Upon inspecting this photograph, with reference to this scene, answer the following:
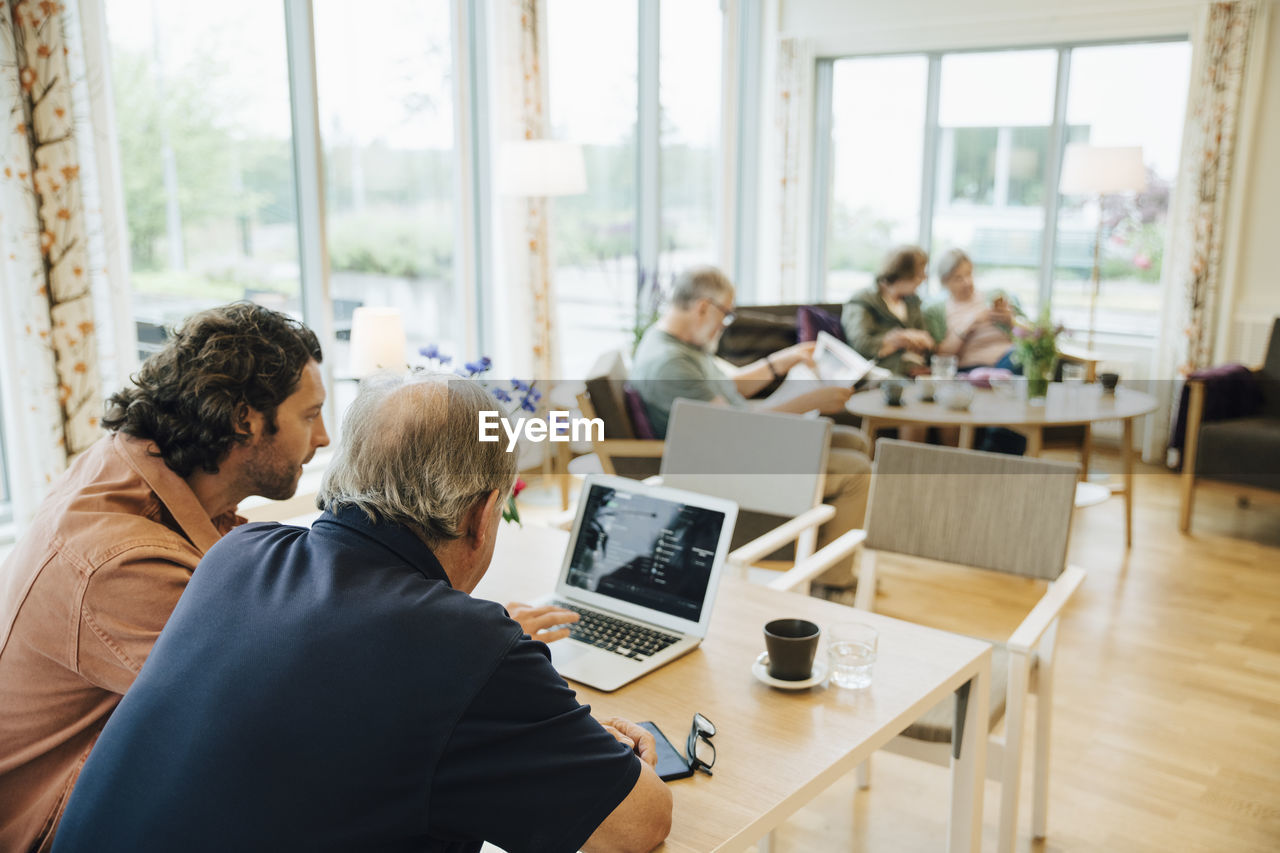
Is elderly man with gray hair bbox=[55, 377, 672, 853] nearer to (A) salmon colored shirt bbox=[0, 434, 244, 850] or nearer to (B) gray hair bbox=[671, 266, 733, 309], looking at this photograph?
(A) salmon colored shirt bbox=[0, 434, 244, 850]

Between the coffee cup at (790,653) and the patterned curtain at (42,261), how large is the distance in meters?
2.54

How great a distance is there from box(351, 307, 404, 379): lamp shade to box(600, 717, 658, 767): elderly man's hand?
93.8 inches

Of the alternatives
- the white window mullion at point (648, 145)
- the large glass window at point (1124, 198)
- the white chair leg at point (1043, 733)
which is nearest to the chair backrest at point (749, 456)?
the white chair leg at point (1043, 733)

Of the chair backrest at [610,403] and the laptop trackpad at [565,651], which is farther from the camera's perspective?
the chair backrest at [610,403]

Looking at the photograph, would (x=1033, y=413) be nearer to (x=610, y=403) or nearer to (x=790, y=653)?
(x=610, y=403)

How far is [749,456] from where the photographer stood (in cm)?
275

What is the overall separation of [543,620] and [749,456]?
4.09ft

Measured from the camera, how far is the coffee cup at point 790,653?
61.2 inches

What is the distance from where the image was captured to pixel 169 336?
166 cm

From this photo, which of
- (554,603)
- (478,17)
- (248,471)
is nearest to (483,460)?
(248,471)

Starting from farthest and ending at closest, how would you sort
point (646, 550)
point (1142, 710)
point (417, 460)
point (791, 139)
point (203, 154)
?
point (791, 139), point (203, 154), point (1142, 710), point (646, 550), point (417, 460)

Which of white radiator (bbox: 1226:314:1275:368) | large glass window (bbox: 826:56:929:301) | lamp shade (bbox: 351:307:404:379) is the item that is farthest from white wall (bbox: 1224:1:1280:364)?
lamp shade (bbox: 351:307:404:379)

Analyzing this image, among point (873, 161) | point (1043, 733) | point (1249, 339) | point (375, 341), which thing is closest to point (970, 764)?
point (1043, 733)

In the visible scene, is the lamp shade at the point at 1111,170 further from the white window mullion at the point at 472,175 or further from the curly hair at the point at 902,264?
the white window mullion at the point at 472,175
